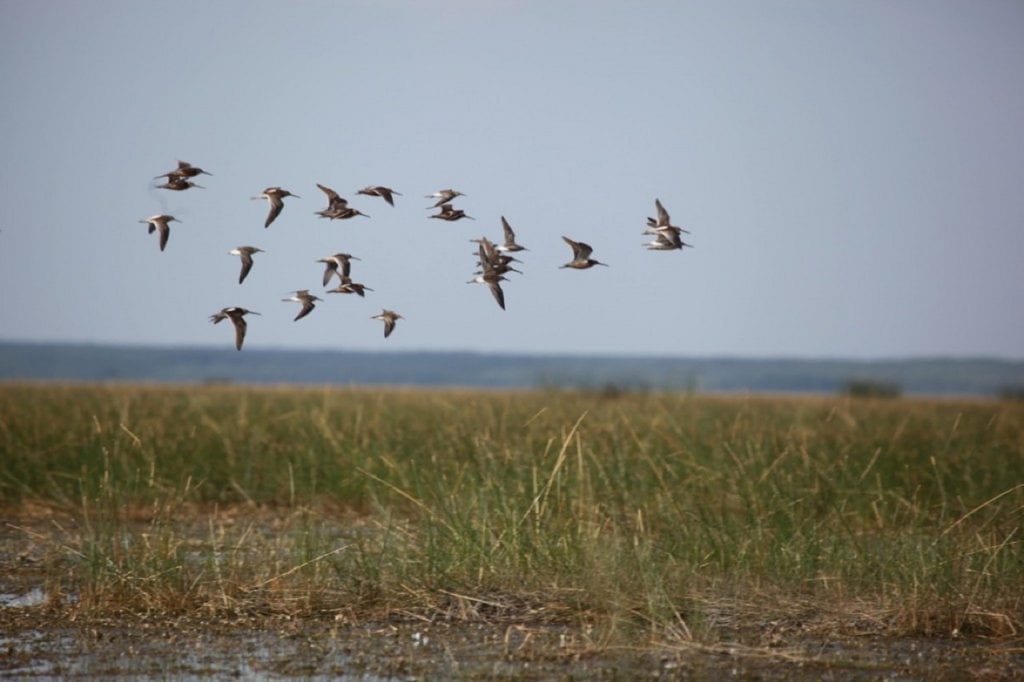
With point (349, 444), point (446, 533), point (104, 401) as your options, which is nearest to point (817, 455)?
point (349, 444)

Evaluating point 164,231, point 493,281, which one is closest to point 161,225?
point 164,231

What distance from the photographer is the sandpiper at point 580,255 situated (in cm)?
916

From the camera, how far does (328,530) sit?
40.5ft

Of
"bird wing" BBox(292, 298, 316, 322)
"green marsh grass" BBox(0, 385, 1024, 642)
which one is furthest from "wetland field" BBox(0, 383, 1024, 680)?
"bird wing" BBox(292, 298, 316, 322)

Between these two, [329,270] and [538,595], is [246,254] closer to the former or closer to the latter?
[329,270]

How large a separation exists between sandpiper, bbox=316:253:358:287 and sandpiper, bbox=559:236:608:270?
135cm

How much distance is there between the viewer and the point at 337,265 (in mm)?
9266

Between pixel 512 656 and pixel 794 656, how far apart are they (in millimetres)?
1619

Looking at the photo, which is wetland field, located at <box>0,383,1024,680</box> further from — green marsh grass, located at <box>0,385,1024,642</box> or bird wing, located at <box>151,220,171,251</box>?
bird wing, located at <box>151,220,171,251</box>

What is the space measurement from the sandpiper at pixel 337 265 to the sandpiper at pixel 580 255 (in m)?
1.35

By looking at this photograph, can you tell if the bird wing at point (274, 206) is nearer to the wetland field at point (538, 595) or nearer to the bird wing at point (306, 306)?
the bird wing at point (306, 306)

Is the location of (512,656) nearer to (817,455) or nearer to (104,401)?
(817,455)

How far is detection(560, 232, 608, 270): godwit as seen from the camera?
9.16 m

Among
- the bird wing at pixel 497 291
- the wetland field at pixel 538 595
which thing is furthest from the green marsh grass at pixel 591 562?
the bird wing at pixel 497 291
